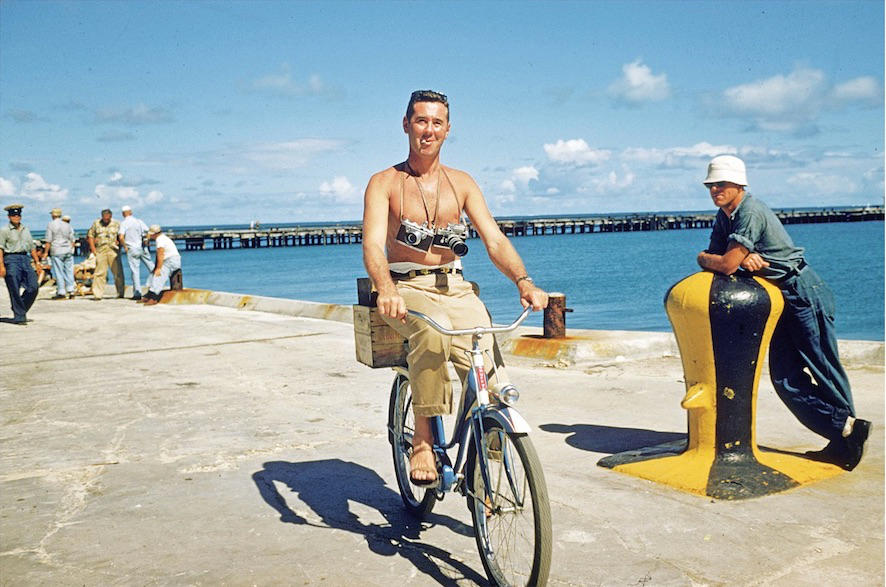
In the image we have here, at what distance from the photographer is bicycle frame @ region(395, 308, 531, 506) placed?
3.43 metres

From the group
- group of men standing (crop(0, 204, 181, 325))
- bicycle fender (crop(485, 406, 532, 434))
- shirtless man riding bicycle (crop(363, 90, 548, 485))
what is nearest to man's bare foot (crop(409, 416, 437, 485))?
shirtless man riding bicycle (crop(363, 90, 548, 485))

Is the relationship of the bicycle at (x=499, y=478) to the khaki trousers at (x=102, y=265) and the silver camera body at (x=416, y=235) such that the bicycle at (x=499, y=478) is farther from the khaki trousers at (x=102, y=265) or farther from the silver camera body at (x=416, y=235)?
the khaki trousers at (x=102, y=265)

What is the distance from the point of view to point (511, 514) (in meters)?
3.50

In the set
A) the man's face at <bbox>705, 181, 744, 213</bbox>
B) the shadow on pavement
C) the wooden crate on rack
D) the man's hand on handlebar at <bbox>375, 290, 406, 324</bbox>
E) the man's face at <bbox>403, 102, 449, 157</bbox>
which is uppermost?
the man's face at <bbox>403, 102, 449, 157</bbox>

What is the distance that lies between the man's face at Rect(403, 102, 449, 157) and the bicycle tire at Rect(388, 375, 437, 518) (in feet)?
4.05

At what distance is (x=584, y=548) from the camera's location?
3988mm

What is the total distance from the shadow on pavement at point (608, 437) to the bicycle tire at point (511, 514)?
2234mm

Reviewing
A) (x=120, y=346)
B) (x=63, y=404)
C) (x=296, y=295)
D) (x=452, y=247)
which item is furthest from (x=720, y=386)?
(x=296, y=295)

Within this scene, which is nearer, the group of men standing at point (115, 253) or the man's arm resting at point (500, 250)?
the man's arm resting at point (500, 250)

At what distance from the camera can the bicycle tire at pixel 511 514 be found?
10.6 ft

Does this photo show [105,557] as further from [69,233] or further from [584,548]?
[69,233]

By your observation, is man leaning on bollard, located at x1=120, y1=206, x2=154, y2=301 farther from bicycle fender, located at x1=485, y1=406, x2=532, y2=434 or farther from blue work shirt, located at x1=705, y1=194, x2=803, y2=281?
bicycle fender, located at x1=485, y1=406, x2=532, y2=434

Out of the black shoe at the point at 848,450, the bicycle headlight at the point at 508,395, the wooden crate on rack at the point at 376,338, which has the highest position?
the wooden crate on rack at the point at 376,338

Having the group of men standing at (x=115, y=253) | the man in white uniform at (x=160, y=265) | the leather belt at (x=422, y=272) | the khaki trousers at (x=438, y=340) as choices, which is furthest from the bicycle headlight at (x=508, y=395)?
the man in white uniform at (x=160, y=265)
